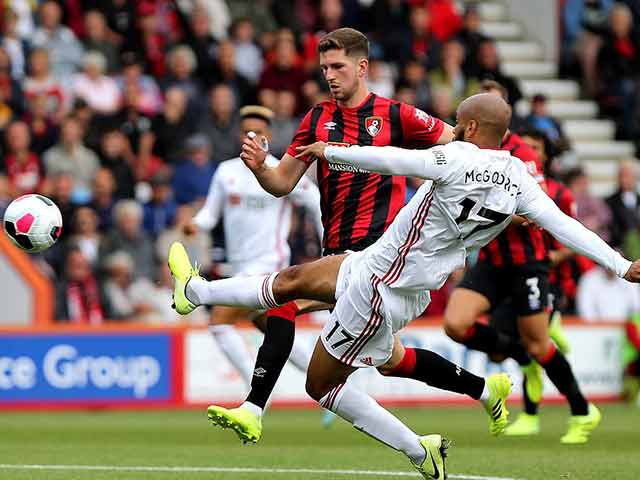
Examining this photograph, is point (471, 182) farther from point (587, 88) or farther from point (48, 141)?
point (587, 88)

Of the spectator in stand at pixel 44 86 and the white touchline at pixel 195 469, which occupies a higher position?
the spectator in stand at pixel 44 86

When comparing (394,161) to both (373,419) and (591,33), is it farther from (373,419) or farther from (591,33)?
(591,33)

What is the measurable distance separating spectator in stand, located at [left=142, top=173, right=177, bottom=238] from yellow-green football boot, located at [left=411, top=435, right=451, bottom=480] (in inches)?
341

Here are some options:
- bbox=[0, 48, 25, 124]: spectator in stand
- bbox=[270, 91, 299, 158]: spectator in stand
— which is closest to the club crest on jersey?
bbox=[270, 91, 299, 158]: spectator in stand

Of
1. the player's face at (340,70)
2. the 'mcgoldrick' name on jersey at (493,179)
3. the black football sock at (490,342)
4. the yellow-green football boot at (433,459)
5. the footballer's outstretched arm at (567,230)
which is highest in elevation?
the player's face at (340,70)

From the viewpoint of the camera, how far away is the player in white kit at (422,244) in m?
7.21

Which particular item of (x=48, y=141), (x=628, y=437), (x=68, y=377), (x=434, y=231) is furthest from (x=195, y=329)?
(x=434, y=231)

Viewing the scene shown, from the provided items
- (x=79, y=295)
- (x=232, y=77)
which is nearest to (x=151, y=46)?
(x=232, y=77)

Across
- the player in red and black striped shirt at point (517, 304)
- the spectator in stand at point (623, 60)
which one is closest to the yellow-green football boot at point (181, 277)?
the player in red and black striped shirt at point (517, 304)

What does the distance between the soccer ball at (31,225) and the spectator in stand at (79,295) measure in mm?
5764

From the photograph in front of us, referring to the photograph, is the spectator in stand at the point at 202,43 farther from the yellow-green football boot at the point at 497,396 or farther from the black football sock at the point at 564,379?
the yellow-green football boot at the point at 497,396

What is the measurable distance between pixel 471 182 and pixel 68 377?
25.0 ft

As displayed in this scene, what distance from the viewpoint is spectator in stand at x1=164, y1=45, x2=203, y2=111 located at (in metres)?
17.1

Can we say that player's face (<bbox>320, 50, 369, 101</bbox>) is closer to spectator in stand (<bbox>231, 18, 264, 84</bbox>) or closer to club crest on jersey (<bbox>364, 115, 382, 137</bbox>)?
club crest on jersey (<bbox>364, 115, 382, 137</bbox>)
